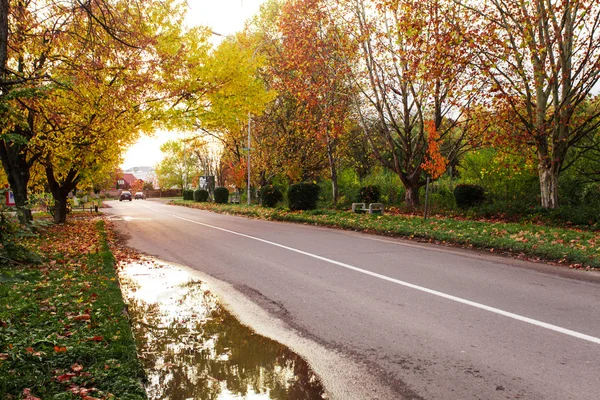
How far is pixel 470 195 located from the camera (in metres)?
18.3

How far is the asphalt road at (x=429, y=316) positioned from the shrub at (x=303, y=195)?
12532mm

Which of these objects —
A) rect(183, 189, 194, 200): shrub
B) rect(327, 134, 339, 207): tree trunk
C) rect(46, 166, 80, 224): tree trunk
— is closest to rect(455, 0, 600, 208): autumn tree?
rect(327, 134, 339, 207): tree trunk

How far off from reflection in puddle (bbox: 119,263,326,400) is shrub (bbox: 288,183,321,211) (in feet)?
54.0

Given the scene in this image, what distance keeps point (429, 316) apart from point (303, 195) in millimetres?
17861

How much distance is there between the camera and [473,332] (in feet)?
15.8

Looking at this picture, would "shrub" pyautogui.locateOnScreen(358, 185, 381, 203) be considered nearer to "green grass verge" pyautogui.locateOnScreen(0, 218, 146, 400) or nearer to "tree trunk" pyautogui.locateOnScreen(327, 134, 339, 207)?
"tree trunk" pyautogui.locateOnScreen(327, 134, 339, 207)

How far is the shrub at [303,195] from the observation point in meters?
23.0

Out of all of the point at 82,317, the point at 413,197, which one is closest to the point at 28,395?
the point at 82,317

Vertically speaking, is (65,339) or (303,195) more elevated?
(303,195)

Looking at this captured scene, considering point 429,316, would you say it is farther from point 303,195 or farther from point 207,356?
point 303,195

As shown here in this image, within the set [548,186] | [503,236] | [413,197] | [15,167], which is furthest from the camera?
[413,197]

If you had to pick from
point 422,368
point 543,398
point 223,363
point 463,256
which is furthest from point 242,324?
point 463,256

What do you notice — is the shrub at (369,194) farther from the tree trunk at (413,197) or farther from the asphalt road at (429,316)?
the asphalt road at (429,316)

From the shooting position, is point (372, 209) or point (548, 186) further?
point (372, 209)
